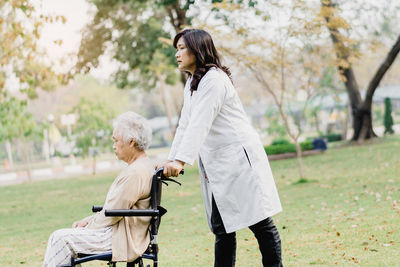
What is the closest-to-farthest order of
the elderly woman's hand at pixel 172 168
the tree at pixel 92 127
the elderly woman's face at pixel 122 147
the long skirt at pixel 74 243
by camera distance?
the elderly woman's hand at pixel 172 168, the long skirt at pixel 74 243, the elderly woman's face at pixel 122 147, the tree at pixel 92 127

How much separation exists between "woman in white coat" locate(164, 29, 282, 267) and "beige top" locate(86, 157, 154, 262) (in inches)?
7.7

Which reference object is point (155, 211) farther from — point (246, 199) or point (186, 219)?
point (186, 219)

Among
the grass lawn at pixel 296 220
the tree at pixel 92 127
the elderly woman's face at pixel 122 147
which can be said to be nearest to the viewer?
the elderly woman's face at pixel 122 147

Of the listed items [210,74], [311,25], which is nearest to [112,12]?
[311,25]

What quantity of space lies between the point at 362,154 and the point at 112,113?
995 centimetres

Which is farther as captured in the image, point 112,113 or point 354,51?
point 112,113

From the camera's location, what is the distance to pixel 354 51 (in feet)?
48.8

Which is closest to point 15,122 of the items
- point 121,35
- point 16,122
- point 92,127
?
point 16,122

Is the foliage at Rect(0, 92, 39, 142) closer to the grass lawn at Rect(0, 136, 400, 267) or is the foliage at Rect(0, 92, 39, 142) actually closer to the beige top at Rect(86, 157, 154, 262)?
the grass lawn at Rect(0, 136, 400, 267)

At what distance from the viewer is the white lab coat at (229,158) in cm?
324

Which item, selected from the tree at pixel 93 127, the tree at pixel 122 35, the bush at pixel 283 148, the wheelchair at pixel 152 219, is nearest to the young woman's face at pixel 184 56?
the wheelchair at pixel 152 219

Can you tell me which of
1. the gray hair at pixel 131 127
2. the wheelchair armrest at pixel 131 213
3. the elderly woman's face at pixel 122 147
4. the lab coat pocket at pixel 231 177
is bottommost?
the wheelchair armrest at pixel 131 213

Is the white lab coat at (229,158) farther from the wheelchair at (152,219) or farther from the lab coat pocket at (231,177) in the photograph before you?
the wheelchair at (152,219)

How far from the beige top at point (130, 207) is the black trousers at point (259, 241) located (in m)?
0.41
